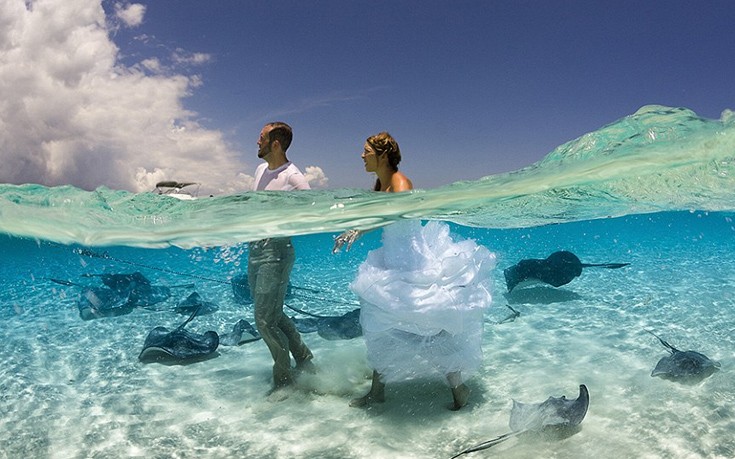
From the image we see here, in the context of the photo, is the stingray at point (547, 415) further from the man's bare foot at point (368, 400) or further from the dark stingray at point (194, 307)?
the dark stingray at point (194, 307)

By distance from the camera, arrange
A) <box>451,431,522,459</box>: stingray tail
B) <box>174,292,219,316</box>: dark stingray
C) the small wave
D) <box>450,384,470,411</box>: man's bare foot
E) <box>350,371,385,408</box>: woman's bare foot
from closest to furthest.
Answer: <box>451,431,522,459</box>: stingray tail < <box>450,384,470,411</box>: man's bare foot < <box>350,371,385,408</box>: woman's bare foot < the small wave < <box>174,292,219,316</box>: dark stingray

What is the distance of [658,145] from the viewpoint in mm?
7156

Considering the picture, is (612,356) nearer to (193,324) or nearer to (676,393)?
(676,393)

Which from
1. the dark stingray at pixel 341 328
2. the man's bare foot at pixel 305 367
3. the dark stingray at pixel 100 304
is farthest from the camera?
the dark stingray at pixel 100 304

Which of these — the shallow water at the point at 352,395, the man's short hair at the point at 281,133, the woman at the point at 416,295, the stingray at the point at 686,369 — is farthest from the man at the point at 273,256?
the stingray at the point at 686,369

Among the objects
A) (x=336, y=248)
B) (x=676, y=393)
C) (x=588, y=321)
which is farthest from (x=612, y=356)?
(x=336, y=248)

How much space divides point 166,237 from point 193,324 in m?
2.16

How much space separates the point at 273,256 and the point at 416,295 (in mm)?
1789

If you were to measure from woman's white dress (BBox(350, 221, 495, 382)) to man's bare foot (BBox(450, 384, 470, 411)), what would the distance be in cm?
29

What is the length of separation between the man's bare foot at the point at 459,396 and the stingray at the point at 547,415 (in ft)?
2.10

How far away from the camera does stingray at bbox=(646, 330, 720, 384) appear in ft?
18.4

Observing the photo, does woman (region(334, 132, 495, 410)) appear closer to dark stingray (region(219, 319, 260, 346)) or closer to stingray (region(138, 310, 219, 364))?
stingray (region(138, 310, 219, 364))

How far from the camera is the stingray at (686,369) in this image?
561cm

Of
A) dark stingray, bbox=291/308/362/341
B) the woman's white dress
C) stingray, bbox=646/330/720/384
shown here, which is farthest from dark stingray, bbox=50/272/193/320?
stingray, bbox=646/330/720/384
